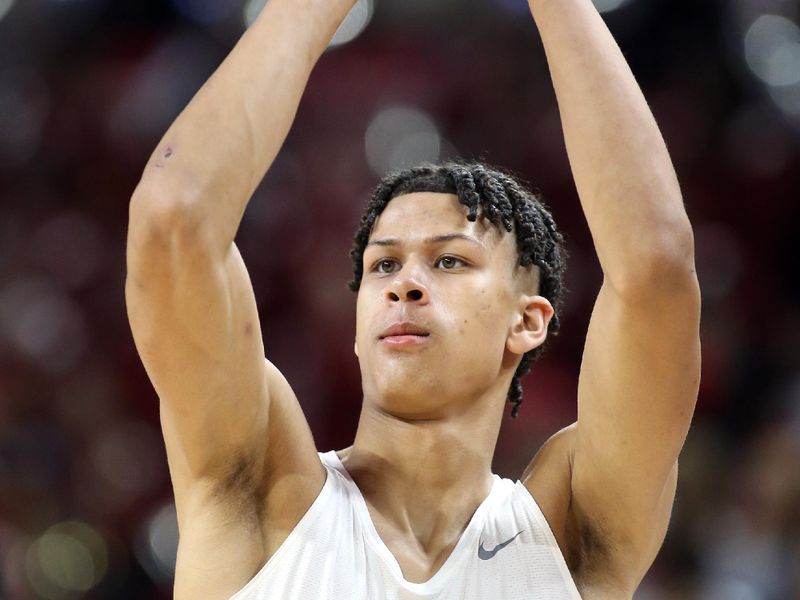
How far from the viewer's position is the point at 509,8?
6129mm

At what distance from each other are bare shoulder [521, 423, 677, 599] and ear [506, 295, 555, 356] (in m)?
0.28

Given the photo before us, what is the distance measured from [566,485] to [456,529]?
0.29m

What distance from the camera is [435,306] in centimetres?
272

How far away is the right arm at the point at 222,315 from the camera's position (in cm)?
221

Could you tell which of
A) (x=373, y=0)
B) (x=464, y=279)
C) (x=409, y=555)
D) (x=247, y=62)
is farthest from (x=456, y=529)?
(x=373, y=0)

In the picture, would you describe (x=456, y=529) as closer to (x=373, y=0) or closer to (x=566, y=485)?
(x=566, y=485)

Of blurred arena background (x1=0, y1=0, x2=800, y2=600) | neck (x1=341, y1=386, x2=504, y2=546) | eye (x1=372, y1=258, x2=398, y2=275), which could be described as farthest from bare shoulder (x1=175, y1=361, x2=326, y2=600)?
blurred arena background (x1=0, y1=0, x2=800, y2=600)

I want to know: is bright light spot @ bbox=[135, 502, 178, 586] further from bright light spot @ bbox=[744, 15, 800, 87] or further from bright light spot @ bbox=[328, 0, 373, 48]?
bright light spot @ bbox=[744, 15, 800, 87]

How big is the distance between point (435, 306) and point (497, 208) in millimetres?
381

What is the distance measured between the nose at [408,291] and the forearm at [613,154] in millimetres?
469

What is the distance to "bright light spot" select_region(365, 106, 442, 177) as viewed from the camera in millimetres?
5820

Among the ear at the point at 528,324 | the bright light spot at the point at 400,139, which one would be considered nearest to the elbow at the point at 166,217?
the ear at the point at 528,324

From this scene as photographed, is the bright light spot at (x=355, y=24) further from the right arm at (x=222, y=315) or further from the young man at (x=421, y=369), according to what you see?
the right arm at (x=222, y=315)

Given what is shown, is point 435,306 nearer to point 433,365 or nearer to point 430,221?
point 433,365
